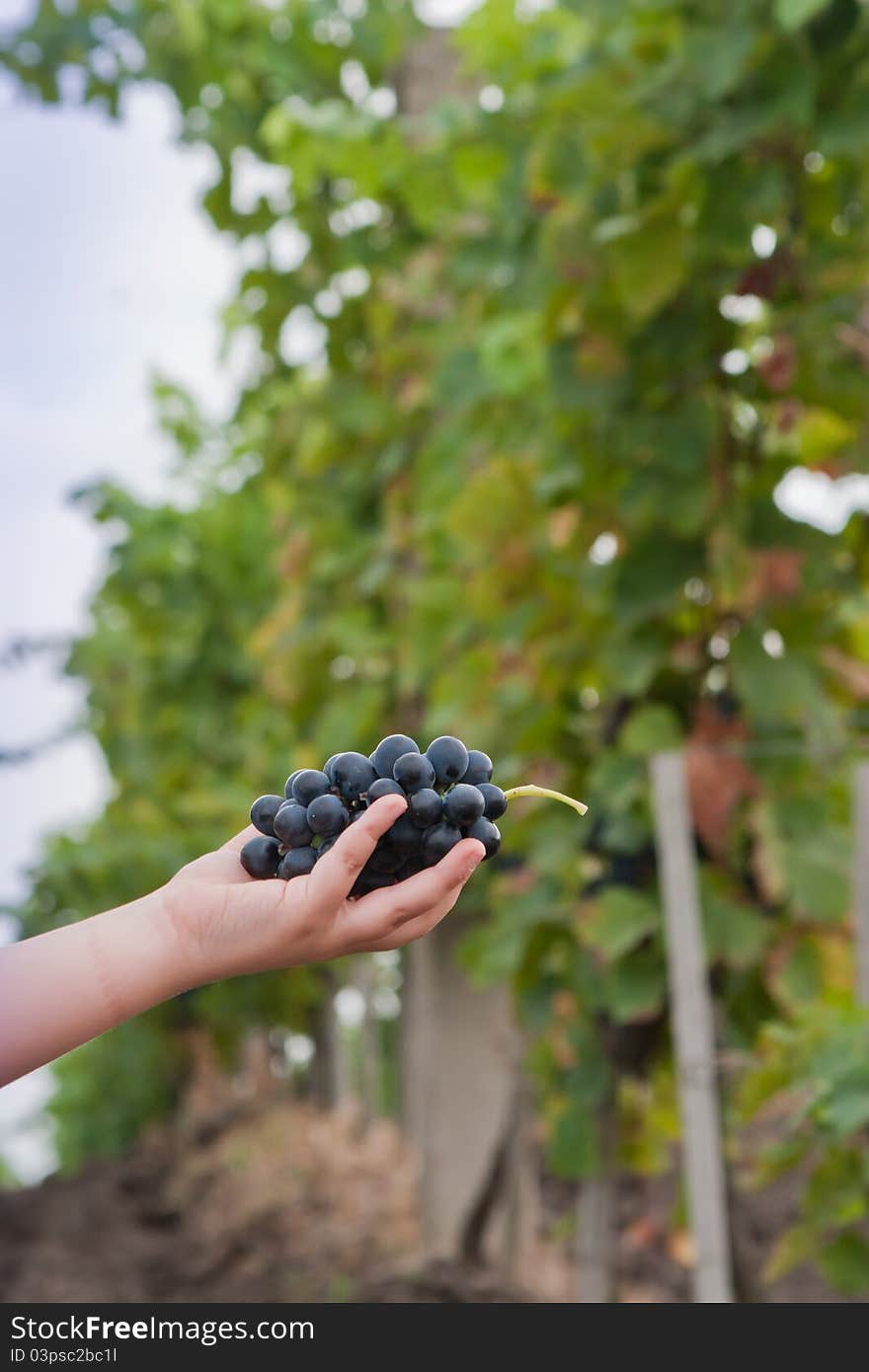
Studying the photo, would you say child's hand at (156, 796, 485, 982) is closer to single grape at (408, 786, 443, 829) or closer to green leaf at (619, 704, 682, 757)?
single grape at (408, 786, 443, 829)

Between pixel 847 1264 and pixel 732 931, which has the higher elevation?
pixel 732 931

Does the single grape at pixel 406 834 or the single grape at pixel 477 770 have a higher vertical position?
the single grape at pixel 477 770

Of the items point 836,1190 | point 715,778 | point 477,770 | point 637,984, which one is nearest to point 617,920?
point 637,984

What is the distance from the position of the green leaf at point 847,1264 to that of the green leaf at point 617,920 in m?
0.73

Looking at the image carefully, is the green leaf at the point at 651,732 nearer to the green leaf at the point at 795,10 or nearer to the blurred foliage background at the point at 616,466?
the blurred foliage background at the point at 616,466

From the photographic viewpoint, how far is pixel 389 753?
1301 millimetres

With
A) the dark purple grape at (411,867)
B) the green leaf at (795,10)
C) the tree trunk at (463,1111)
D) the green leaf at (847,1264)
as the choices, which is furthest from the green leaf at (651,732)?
the dark purple grape at (411,867)

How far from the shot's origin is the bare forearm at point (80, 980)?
1.25 metres

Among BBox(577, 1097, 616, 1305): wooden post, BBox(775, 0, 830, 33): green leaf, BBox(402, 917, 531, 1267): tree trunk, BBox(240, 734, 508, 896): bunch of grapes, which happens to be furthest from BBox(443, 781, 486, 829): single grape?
BBox(402, 917, 531, 1267): tree trunk

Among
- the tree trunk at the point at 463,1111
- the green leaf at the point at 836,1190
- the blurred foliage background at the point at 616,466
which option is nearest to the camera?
the green leaf at the point at 836,1190

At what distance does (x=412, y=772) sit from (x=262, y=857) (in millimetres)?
181

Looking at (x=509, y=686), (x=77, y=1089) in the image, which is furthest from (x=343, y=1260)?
(x=77, y=1089)

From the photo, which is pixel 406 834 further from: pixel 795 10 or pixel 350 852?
pixel 795 10

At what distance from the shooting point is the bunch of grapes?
1.27 metres
